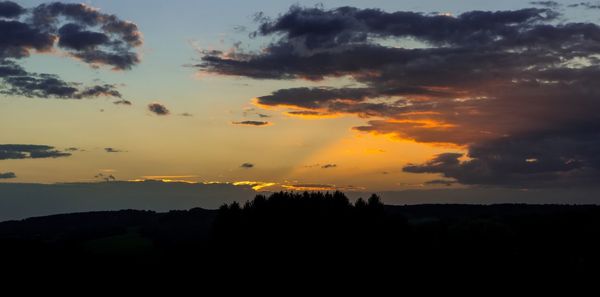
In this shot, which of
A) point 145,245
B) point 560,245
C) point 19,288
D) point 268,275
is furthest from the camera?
point 145,245

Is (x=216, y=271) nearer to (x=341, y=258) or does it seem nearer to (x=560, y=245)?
(x=341, y=258)

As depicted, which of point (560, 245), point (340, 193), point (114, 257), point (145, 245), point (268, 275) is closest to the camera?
point (268, 275)

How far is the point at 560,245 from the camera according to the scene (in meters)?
138

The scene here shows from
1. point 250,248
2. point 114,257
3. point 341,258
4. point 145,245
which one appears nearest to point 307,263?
point 341,258

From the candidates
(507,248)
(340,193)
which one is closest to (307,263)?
(340,193)

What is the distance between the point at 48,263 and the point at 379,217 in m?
74.5

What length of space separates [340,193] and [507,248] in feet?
126

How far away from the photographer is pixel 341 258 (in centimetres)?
12244

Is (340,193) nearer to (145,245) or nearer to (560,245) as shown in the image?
(560,245)

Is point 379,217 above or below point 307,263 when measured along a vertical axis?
above

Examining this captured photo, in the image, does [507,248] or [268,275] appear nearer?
[268,275]

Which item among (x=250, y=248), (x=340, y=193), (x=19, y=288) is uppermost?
(x=340, y=193)

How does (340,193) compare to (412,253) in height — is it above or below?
above

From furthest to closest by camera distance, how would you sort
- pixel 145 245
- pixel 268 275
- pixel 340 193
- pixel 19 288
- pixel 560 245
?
pixel 145 245
pixel 340 193
pixel 560 245
pixel 19 288
pixel 268 275
